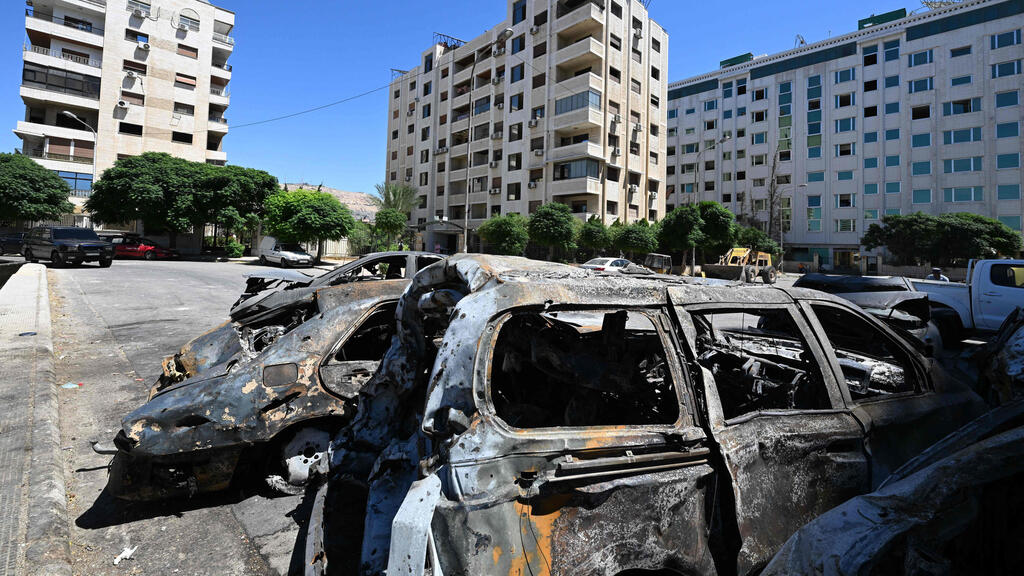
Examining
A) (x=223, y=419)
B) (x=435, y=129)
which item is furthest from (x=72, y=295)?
(x=435, y=129)

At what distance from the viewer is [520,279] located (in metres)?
2.04

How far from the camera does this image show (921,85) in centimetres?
4462

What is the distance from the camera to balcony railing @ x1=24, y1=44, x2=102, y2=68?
41469 mm

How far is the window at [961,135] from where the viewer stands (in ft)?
138

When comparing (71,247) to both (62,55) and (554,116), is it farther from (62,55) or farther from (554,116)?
(62,55)

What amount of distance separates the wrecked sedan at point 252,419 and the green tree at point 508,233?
30568 mm

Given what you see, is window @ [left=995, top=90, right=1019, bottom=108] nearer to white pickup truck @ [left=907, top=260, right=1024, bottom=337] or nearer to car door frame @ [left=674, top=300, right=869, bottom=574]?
white pickup truck @ [left=907, top=260, right=1024, bottom=337]

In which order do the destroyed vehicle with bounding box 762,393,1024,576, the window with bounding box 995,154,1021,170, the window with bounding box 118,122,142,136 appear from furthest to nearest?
the window with bounding box 118,122,142,136, the window with bounding box 995,154,1021,170, the destroyed vehicle with bounding box 762,393,1024,576

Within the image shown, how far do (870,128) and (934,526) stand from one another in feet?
192

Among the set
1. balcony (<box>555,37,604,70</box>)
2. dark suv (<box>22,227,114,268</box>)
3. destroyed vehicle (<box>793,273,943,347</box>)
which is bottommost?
destroyed vehicle (<box>793,273,943,347</box>)

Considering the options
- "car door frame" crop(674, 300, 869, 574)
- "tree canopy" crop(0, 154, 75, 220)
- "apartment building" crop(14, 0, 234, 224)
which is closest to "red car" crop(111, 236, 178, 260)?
"tree canopy" crop(0, 154, 75, 220)

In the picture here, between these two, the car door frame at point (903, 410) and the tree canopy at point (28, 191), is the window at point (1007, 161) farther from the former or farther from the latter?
the tree canopy at point (28, 191)

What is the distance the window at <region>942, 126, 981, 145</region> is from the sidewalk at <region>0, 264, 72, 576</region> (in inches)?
2345

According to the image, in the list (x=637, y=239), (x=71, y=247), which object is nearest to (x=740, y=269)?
(x=637, y=239)
